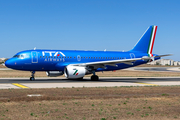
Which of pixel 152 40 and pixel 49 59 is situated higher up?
pixel 152 40

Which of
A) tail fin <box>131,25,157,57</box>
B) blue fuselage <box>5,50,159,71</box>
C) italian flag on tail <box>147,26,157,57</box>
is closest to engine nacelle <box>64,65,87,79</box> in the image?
blue fuselage <box>5,50,159,71</box>

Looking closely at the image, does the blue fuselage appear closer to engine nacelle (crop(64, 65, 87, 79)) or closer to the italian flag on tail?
engine nacelle (crop(64, 65, 87, 79))

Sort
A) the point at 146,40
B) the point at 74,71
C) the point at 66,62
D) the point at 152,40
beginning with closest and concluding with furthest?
1. the point at 74,71
2. the point at 66,62
3. the point at 146,40
4. the point at 152,40

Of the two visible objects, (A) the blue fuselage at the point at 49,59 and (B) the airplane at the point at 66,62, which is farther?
(A) the blue fuselage at the point at 49,59

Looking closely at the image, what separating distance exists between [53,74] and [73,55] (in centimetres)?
398

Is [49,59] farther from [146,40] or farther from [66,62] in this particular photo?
[146,40]

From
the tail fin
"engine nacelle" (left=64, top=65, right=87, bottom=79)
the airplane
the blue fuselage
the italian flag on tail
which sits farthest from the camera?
the italian flag on tail

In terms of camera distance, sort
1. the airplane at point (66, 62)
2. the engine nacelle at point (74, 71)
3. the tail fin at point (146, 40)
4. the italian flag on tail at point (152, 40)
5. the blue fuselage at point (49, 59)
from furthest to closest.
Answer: the italian flag on tail at point (152, 40) < the tail fin at point (146, 40) < the blue fuselage at point (49, 59) < the airplane at point (66, 62) < the engine nacelle at point (74, 71)

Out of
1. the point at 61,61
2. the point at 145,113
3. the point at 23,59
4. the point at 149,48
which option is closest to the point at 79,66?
the point at 61,61

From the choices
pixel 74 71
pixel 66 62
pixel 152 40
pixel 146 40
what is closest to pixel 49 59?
pixel 66 62

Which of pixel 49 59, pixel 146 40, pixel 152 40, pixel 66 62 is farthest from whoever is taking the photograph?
pixel 152 40

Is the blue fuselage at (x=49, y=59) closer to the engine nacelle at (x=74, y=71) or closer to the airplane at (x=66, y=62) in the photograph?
the airplane at (x=66, y=62)

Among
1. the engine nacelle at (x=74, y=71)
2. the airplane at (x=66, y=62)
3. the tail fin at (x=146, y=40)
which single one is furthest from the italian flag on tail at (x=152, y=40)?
the engine nacelle at (x=74, y=71)

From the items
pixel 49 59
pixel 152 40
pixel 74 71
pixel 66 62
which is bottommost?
pixel 74 71
